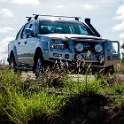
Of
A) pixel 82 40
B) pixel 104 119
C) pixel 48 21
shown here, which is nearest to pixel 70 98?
pixel 104 119

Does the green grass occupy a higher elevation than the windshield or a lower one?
lower

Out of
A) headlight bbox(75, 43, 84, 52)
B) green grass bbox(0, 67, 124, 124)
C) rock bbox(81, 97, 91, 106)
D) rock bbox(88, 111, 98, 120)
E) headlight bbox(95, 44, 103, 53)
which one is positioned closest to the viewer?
rock bbox(88, 111, 98, 120)

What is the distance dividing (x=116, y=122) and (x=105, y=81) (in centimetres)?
127

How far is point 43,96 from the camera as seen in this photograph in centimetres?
557

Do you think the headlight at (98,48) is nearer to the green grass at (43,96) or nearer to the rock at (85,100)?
the green grass at (43,96)

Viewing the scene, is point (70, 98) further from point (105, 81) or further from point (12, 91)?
point (12, 91)

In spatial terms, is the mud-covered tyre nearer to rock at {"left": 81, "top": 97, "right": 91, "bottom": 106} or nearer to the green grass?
the green grass

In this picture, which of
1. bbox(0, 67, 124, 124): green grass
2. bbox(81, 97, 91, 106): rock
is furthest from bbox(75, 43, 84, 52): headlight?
bbox(81, 97, 91, 106): rock

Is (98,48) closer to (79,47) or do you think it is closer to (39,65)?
(79,47)

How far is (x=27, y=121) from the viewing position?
5305 millimetres

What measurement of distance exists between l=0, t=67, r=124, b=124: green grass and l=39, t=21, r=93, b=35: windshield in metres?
5.19

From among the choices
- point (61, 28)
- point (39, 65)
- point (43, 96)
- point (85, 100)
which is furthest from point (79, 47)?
point (85, 100)

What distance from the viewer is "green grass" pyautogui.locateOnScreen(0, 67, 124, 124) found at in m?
5.32

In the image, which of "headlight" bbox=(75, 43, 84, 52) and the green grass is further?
"headlight" bbox=(75, 43, 84, 52)
